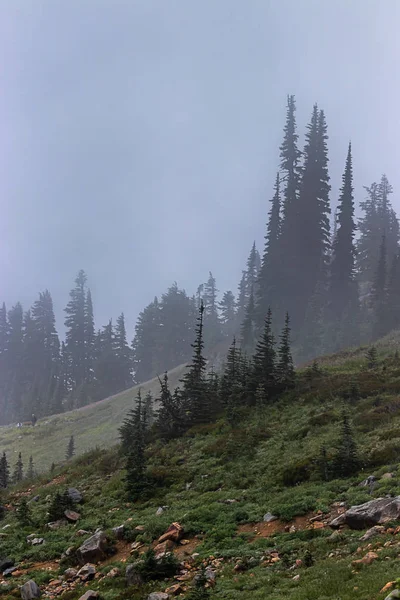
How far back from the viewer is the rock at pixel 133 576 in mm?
11484

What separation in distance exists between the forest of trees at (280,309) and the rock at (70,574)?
33.9 meters

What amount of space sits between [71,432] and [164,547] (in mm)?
63597

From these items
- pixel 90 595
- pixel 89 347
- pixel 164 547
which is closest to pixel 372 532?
pixel 164 547

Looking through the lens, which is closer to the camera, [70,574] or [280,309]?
[70,574]

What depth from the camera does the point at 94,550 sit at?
46.0 ft

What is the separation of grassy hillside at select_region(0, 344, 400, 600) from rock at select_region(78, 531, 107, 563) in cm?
35

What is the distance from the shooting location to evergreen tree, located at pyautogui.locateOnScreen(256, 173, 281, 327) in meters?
80.5

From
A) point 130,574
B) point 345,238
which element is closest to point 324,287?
point 345,238

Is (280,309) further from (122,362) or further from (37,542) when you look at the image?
(37,542)

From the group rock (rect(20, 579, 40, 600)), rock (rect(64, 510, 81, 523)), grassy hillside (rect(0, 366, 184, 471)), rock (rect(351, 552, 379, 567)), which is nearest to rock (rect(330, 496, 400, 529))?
rock (rect(351, 552, 379, 567))

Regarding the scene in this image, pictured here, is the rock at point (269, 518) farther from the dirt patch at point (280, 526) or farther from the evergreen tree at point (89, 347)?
the evergreen tree at point (89, 347)

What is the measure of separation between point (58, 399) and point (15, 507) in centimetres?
8022

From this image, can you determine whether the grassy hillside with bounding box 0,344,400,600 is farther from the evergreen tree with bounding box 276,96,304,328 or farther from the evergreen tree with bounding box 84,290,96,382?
the evergreen tree with bounding box 84,290,96,382

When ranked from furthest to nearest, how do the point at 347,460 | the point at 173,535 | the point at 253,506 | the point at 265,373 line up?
the point at 265,373, the point at 347,460, the point at 253,506, the point at 173,535
